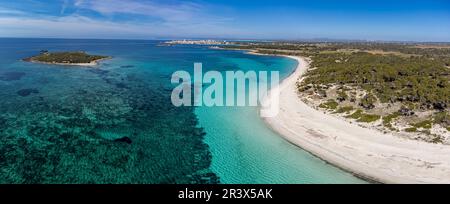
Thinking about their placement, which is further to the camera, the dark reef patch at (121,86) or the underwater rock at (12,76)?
the underwater rock at (12,76)

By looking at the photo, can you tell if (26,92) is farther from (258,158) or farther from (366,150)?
(366,150)

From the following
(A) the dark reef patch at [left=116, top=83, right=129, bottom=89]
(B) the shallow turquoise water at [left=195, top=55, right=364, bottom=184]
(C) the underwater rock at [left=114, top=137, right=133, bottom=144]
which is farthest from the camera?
(A) the dark reef patch at [left=116, top=83, right=129, bottom=89]

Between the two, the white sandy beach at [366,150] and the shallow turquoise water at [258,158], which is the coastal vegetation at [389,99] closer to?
the white sandy beach at [366,150]

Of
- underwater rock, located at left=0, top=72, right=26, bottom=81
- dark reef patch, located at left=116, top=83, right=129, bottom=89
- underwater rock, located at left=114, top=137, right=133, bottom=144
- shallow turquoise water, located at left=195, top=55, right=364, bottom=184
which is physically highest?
underwater rock, located at left=0, top=72, right=26, bottom=81

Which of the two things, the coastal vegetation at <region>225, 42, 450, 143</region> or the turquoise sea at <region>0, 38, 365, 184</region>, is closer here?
the turquoise sea at <region>0, 38, 365, 184</region>

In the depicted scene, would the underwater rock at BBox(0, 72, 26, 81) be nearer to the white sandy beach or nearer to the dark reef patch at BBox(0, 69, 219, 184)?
the dark reef patch at BBox(0, 69, 219, 184)

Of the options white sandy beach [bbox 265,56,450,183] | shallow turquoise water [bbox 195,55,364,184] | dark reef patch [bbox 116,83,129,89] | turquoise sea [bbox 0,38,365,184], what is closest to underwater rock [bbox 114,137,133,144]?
turquoise sea [bbox 0,38,365,184]

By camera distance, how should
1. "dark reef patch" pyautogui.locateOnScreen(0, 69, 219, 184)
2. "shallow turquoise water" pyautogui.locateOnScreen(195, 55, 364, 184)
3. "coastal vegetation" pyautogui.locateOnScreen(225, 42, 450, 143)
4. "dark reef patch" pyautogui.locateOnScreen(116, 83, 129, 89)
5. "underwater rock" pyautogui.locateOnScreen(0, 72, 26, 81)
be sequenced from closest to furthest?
1. "dark reef patch" pyautogui.locateOnScreen(0, 69, 219, 184)
2. "shallow turquoise water" pyautogui.locateOnScreen(195, 55, 364, 184)
3. "coastal vegetation" pyautogui.locateOnScreen(225, 42, 450, 143)
4. "dark reef patch" pyautogui.locateOnScreen(116, 83, 129, 89)
5. "underwater rock" pyautogui.locateOnScreen(0, 72, 26, 81)

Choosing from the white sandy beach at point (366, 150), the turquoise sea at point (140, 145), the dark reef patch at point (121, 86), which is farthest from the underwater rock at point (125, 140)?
the dark reef patch at point (121, 86)
